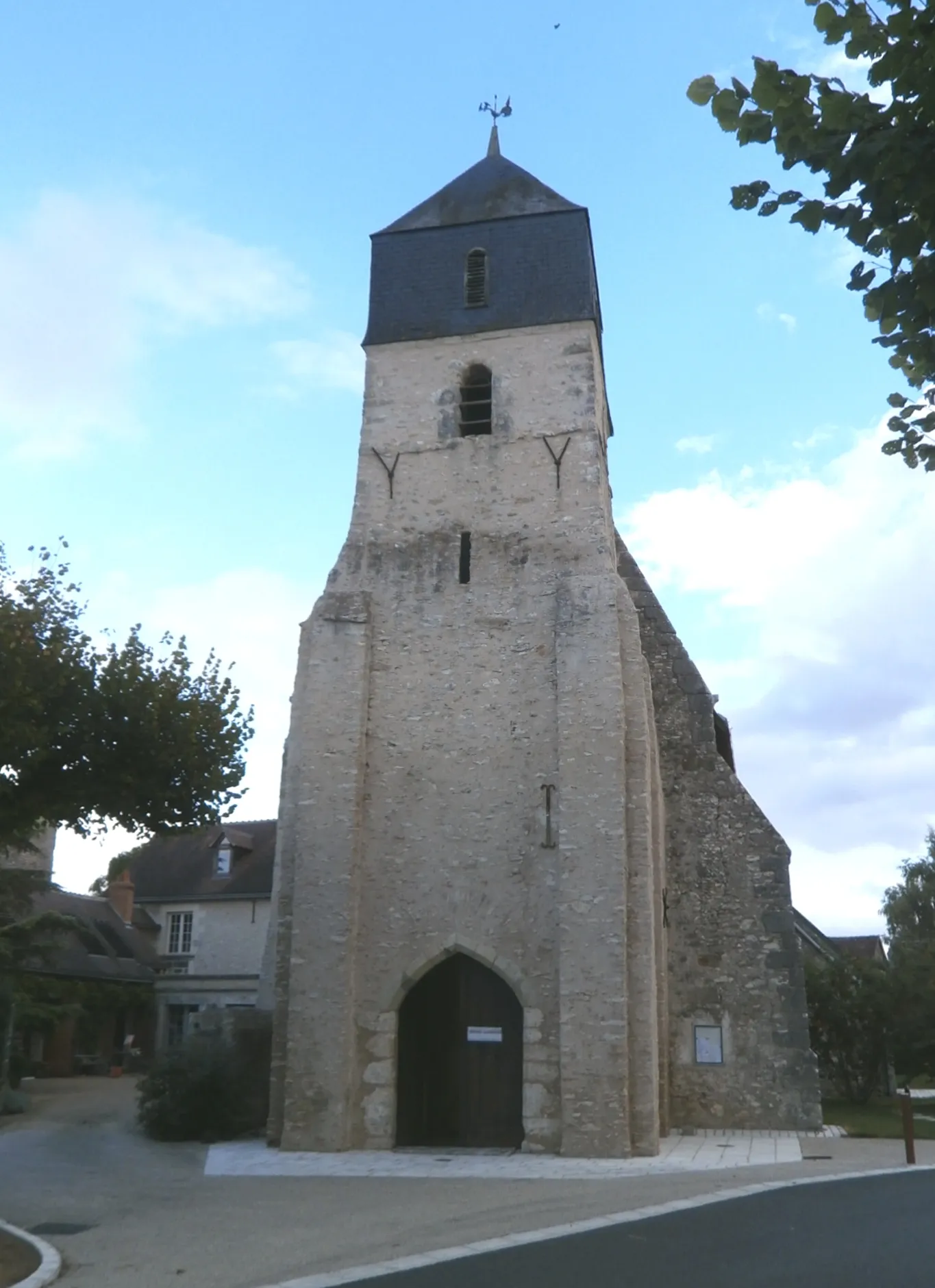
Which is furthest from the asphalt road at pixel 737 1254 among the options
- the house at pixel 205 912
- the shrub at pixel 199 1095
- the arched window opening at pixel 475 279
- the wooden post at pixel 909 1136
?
the house at pixel 205 912

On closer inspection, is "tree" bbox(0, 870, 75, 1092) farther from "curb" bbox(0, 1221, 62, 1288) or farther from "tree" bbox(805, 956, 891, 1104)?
"tree" bbox(805, 956, 891, 1104)

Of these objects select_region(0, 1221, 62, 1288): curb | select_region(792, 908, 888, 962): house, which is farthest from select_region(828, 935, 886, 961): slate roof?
select_region(0, 1221, 62, 1288): curb

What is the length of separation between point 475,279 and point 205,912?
21.2 m

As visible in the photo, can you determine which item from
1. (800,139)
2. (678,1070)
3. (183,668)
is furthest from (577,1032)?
(800,139)

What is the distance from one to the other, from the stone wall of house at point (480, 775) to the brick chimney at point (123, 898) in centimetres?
1828

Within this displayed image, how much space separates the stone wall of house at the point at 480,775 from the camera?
14.6m

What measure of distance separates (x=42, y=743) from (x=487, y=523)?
786 cm

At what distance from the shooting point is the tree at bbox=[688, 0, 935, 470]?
540 centimetres

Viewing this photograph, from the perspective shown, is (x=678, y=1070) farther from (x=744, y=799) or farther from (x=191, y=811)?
(x=191, y=811)

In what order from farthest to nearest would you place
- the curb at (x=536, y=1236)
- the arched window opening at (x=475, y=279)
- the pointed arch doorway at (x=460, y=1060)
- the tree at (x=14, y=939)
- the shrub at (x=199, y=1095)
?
the tree at (x=14, y=939) < the arched window opening at (x=475, y=279) < the shrub at (x=199, y=1095) < the pointed arch doorway at (x=460, y=1060) < the curb at (x=536, y=1236)

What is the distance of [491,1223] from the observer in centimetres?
955

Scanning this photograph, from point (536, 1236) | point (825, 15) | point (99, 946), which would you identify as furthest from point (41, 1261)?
point (99, 946)

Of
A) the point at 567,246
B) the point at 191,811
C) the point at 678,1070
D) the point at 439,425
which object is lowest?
the point at 678,1070

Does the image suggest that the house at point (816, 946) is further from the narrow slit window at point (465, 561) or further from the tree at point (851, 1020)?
the narrow slit window at point (465, 561)
